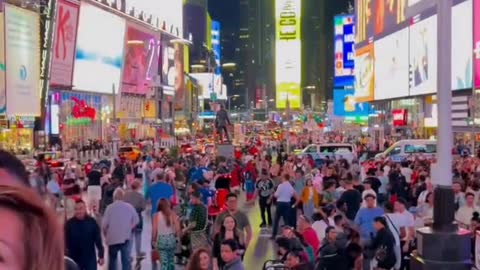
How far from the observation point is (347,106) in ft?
293

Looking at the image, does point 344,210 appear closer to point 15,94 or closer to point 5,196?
point 5,196

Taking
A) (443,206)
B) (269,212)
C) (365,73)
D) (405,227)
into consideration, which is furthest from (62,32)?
(443,206)

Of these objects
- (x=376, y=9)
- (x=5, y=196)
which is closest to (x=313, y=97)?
(x=376, y=9)

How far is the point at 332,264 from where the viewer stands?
30.5ft

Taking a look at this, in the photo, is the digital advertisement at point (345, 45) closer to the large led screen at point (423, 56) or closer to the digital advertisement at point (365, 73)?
the digital advertisement at point (365, 73)

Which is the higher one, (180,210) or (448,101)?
(448,101)

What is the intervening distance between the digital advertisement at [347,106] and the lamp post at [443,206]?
248 ft

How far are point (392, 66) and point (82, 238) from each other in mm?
48830

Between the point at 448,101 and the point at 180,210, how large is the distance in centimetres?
831

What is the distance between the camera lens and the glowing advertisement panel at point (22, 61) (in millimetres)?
42406

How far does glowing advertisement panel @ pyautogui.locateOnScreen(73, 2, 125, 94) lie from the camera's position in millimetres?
60938

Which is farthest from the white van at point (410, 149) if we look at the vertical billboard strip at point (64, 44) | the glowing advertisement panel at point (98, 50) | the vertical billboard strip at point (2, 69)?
the glowing advertisement panel at point (98, 50)

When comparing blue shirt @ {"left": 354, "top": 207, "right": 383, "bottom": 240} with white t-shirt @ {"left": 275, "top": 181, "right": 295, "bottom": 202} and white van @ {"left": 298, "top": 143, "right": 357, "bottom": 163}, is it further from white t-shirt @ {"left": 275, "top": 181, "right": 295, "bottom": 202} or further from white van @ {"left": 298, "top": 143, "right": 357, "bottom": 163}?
white van @ {"left": 298, "top": 143, "right": 357, "bottom": 163}

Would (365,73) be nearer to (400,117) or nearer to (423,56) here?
(400,117)
